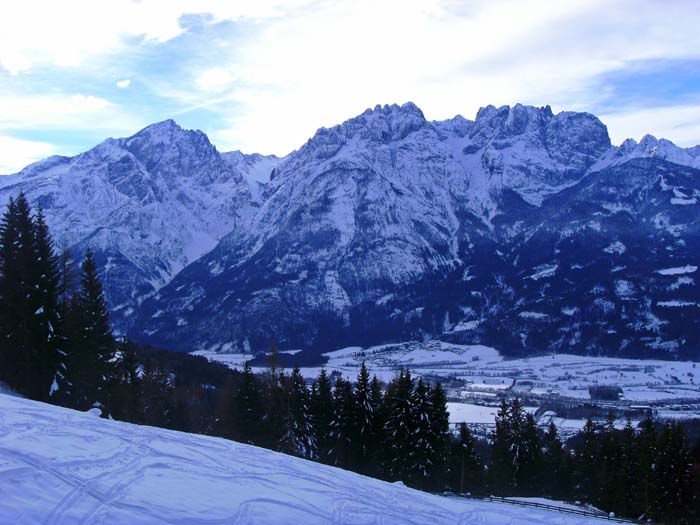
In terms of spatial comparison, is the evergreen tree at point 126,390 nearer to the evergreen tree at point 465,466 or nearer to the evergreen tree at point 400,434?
the evergreen tree at point 400,434

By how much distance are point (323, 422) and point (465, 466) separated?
689 inches

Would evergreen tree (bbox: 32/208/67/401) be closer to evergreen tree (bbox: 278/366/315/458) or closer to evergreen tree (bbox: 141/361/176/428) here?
evergreen tree (bbox: 141/361/176/428)

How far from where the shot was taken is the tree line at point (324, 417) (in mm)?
43312

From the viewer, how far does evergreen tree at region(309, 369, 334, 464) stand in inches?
2584

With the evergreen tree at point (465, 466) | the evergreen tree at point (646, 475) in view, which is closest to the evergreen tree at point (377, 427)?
the evergreen tree at point (465, 466)

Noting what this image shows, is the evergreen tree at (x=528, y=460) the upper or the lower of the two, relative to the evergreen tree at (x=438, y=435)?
lower

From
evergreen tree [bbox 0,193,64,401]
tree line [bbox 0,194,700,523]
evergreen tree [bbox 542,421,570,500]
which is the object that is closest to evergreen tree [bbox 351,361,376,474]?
tree line [bbox 0,194,700,523]

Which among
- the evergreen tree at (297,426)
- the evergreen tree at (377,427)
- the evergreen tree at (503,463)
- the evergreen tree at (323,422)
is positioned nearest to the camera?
the evergreen tree at (377,427)

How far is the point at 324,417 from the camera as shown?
219 ft

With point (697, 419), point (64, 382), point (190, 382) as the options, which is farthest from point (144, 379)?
point (697, 419)

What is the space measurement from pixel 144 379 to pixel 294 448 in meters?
17.8

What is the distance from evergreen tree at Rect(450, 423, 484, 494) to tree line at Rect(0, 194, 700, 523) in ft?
0.39

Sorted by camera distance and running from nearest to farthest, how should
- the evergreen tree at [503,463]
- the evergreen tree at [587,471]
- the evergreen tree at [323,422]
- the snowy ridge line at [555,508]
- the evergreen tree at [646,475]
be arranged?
the snowy ridge line at [555,508] < the evergreen tree at [646,475] < the evergreen tree at [323,422] < the evergreen tree at [587,471] < the evergreen tree at [503,463]

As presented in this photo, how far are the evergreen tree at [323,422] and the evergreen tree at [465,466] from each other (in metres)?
15.1
